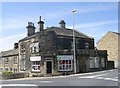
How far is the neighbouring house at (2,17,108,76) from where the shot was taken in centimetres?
3631

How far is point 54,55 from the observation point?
36312mm

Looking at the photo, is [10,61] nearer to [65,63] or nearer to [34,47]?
[34,47]

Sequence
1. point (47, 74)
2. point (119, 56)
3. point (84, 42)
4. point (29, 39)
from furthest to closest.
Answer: point (119, 56) < point (84, 42) < point (29, 39) < point (47, 74)

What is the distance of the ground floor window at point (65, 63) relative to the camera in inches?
1434

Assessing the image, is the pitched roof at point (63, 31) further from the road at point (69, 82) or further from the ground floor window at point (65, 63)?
the road at point (69, 82)

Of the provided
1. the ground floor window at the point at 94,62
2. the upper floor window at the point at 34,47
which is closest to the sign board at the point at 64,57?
the upper floor window at the point at 34,47

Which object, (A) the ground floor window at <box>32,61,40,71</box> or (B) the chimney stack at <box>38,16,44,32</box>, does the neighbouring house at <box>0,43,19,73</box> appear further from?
(A) the ground floor window at <box>32,61,40,71</box>

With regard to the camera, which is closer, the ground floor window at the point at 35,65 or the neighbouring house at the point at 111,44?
the ground floor window at the point at 35,65

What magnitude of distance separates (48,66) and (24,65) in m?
7.28

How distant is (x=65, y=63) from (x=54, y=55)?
2.02m

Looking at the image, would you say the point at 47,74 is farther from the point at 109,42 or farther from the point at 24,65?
the point at 109,42

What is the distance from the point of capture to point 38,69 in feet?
121

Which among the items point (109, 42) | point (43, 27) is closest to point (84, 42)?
point (43, 27)

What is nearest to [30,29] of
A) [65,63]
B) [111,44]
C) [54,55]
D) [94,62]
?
[54,55]
